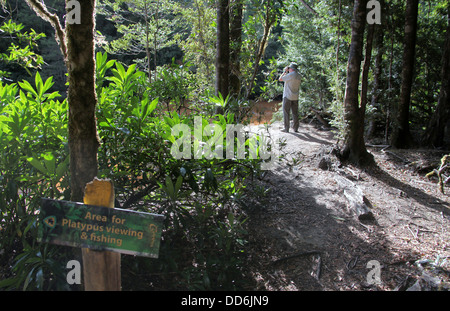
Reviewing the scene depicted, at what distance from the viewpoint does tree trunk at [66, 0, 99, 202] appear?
2.26m

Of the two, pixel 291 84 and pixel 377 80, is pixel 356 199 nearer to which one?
pixel 291 84

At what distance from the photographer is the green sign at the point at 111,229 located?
6.08ft

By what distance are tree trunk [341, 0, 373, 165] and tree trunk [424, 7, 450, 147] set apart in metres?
2.61

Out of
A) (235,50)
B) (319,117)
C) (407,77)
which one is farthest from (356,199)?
(319,117)

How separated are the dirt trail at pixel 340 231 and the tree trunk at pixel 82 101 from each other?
5.87 ft

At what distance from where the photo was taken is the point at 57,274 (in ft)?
7.68

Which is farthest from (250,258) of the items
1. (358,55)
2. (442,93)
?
(442,93)

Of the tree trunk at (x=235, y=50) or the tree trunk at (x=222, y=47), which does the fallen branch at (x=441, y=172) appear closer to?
the tree trunk at (x=235, y=50)


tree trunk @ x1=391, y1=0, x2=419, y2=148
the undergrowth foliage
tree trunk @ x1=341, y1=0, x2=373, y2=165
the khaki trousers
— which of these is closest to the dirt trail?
tree trunk @ x1=341, y1=0, x2=373, y2=165

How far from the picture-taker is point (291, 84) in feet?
28.4

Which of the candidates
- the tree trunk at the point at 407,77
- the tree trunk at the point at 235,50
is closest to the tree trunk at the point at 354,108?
the tree trunk at the point at 235,50

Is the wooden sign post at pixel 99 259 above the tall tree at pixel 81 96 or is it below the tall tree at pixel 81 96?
below
